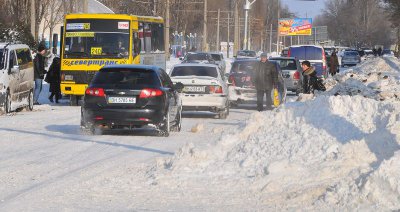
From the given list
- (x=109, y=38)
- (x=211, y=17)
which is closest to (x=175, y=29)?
(x=211, y=17)

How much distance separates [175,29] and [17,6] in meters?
48.7

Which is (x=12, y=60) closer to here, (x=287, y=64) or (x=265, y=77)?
(x=265, y=77)

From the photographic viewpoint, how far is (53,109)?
26.4 metres

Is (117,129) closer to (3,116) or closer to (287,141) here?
(3,116)

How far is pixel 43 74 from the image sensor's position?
2727 cm

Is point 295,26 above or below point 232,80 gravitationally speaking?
above

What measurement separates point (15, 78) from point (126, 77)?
656cm

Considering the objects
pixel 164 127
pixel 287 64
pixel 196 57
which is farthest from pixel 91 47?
pixel 196 57

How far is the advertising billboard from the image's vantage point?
13500cm

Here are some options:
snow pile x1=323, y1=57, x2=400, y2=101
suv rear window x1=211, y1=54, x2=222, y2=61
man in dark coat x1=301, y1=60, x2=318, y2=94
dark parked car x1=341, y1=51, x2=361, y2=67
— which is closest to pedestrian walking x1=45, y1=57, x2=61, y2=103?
man in dark coat x1=301, y1=60, x2=318, y2=94

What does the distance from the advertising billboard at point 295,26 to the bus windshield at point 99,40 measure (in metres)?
107

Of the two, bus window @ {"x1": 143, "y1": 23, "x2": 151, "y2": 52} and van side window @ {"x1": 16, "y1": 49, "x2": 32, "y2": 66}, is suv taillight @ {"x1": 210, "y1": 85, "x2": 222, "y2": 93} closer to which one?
van side window @ {"x1": 16, "y1": 49, "x2": 32, "y2": 66}

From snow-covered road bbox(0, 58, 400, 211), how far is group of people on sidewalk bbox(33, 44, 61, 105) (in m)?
13.0

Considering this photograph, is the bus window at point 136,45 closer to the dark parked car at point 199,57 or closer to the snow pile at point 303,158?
the snow pile at point 303,158
